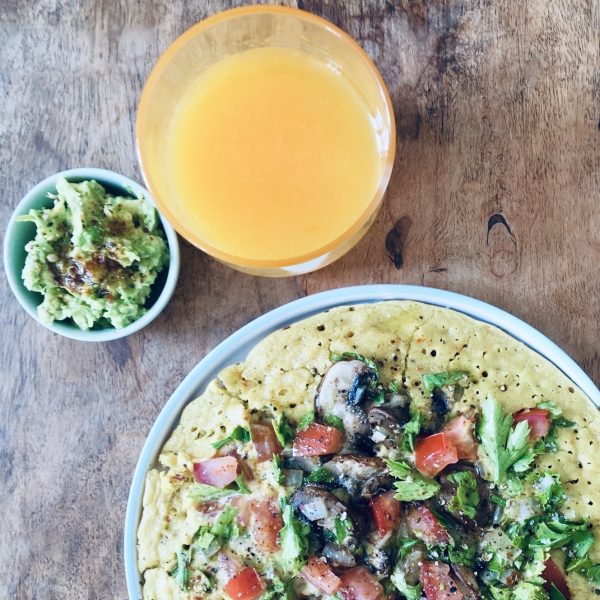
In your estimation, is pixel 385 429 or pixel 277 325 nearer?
pixel 385 429

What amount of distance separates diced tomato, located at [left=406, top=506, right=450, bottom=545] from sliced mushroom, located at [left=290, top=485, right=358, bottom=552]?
0.81ft

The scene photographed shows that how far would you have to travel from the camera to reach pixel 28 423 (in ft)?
12.3

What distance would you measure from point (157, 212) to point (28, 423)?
117cm

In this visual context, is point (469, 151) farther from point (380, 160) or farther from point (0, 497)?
point (0, 497)

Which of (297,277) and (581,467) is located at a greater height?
(297,277)

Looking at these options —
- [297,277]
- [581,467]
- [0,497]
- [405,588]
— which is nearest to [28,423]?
[0,497]

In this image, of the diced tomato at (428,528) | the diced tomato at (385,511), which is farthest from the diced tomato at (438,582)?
the diced tomato at (385,511)

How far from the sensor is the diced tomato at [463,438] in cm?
325

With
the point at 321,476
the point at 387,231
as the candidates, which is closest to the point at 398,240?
the point at 387,231

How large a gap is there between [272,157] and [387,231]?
708 millimetres

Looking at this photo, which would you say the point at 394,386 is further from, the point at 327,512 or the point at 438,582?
the point at 438,582

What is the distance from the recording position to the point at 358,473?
3230mm

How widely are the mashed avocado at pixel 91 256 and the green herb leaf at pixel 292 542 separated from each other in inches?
43.0

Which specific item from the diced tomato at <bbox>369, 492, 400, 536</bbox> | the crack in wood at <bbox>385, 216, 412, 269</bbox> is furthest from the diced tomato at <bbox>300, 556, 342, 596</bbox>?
the crack in wood at <bbox>385, 216, 412, 269</bbox>
